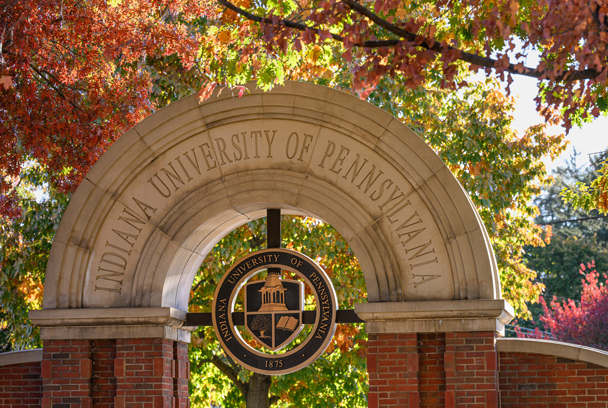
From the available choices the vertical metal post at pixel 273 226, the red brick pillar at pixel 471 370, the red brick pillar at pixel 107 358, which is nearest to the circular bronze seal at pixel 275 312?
the vertical metal post at pixel 273 226

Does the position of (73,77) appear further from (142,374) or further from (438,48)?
(438,48)

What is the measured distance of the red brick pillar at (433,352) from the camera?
277 inches

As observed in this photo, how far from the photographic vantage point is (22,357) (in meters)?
8.12

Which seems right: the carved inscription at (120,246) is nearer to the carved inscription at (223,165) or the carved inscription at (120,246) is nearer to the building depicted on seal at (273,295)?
the carved inscription at (223,165)

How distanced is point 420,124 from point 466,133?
0.91m

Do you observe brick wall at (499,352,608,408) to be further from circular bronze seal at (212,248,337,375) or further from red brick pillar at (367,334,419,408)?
circular bronze seal at (212,248,337,375)

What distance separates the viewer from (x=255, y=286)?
26.9 ft

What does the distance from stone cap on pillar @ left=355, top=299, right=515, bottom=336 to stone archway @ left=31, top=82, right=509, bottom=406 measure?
0.02 m

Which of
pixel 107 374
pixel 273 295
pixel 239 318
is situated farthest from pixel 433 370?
pixel 107 374

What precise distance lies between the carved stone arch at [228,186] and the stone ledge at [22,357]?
0.66 metres


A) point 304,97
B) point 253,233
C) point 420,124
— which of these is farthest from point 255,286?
point 420,124

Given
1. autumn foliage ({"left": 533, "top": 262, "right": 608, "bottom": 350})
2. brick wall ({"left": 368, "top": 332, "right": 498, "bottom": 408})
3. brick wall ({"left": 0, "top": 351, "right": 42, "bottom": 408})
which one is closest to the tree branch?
brick wall ({"left": 368, "top": 332, "right": 498, "bottom": 408})

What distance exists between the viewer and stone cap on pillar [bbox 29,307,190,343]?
771cm

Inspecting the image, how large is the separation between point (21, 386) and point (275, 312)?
293 centimetres
